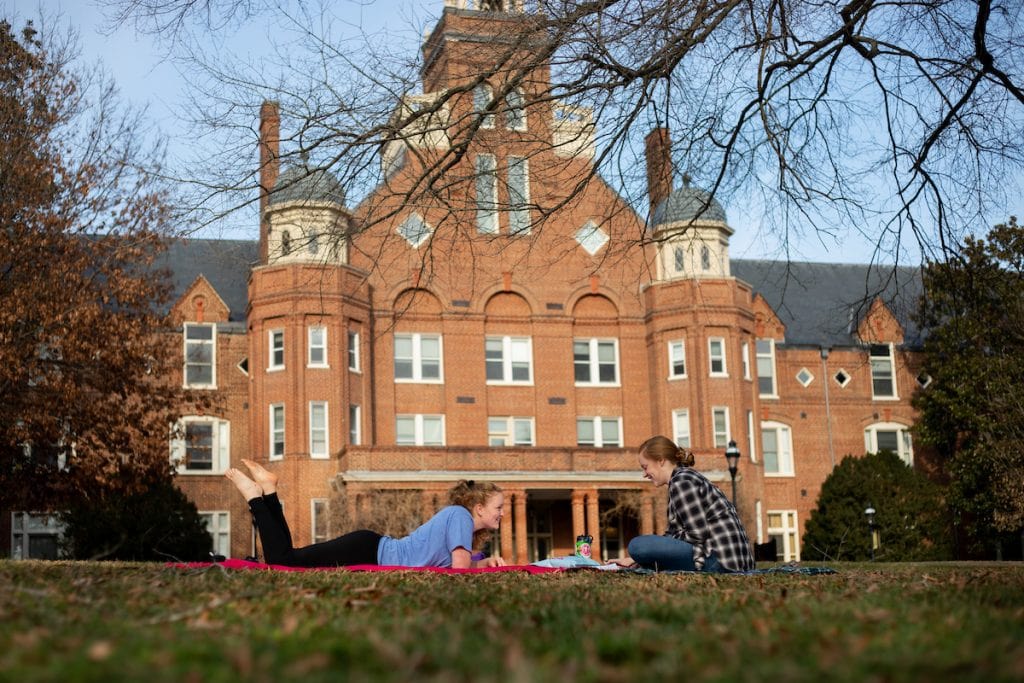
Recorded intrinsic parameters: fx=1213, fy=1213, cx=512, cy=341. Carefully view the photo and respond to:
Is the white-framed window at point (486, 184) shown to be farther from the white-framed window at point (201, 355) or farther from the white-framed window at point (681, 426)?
the white-framed window at point (201, 355)

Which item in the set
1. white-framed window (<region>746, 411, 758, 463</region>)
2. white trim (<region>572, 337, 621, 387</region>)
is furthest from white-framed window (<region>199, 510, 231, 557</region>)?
white-framed window (<region>746, 411, 758, 463</region>)

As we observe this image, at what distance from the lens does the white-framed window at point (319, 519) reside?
121ft

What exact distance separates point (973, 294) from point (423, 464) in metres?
26.4

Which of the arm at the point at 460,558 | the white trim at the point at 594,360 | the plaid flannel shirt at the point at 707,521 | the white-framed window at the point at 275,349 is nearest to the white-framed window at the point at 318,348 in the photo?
the white-framed window at the point at 275,349

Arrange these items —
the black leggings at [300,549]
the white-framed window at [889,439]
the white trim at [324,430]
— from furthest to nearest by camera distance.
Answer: the white-framed window at [889,439] → the white trim at [324,430] → the black leggings at [300,549]

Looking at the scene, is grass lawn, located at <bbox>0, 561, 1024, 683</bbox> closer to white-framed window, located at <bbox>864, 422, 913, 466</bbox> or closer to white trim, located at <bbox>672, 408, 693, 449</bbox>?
white trim, located at <bbox>672, 408, 693, 449</bbox>

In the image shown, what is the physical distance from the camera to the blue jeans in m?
9.66

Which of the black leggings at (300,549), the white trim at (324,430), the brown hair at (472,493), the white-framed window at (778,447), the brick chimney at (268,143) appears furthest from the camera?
the white-framed window at (778,447)

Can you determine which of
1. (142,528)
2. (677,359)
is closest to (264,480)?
(142,528)

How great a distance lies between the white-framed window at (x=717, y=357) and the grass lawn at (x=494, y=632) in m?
34.8

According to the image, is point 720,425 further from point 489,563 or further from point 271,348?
point 489,563

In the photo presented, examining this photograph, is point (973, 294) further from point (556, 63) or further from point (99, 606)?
point (99, 606)

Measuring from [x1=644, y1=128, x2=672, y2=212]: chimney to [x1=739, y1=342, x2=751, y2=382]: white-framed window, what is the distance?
100ft

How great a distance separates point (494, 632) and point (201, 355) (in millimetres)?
38486
